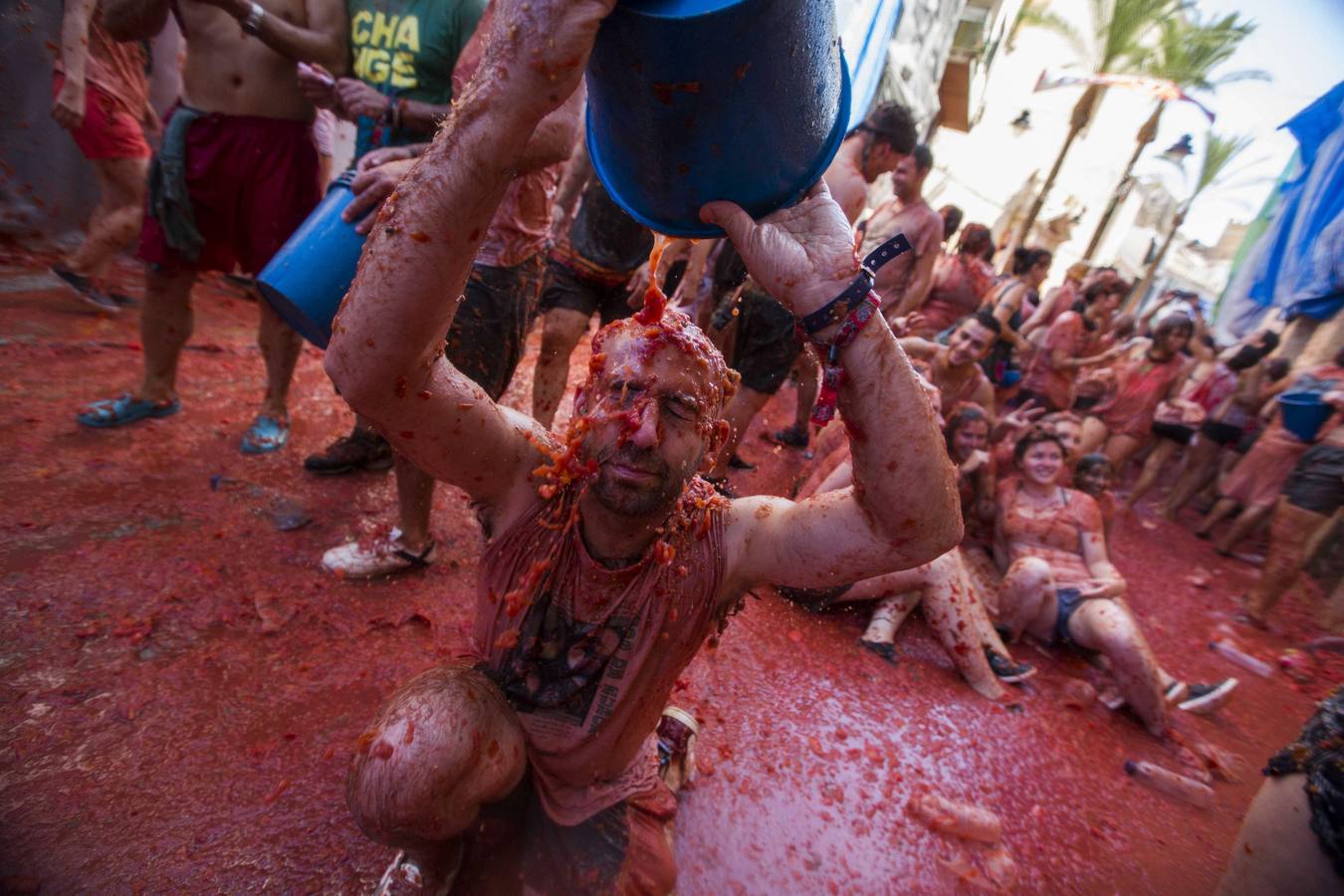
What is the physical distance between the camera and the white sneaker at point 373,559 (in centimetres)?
307

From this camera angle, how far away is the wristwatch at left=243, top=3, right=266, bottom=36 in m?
2.90

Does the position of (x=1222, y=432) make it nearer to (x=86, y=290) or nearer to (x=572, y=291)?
(x=572, y=291)

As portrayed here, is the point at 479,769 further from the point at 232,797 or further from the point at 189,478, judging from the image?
the point at 189,478

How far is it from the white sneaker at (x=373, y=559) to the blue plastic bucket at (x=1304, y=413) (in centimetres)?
806

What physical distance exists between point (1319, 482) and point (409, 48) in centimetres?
784

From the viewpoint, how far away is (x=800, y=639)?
381 cm

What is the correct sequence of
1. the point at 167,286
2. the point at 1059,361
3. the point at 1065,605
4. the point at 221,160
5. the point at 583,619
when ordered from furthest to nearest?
the point at 1059,361 < the point at 1065,605 < the point at 167,286 < the point at 221,160 < the point at 583,619

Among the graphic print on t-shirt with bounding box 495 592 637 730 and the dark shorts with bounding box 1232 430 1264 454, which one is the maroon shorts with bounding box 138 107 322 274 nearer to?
the graphic print on t-shirt with bounding box 495 592 637 730

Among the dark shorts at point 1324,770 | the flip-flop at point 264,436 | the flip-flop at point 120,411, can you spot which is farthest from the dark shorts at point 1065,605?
the flip-flop at point 120,411

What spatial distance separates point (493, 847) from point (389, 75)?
3371mm

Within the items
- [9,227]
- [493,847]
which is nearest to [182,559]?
[493,847]

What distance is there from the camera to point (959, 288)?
743 centimetres

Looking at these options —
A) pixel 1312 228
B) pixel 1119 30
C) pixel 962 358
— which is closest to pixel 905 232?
pixel 962 358

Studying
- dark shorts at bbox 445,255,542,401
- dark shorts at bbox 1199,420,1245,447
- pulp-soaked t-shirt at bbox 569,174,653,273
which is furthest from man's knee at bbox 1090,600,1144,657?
dark shorts at bbox 1199,420,1245,447
